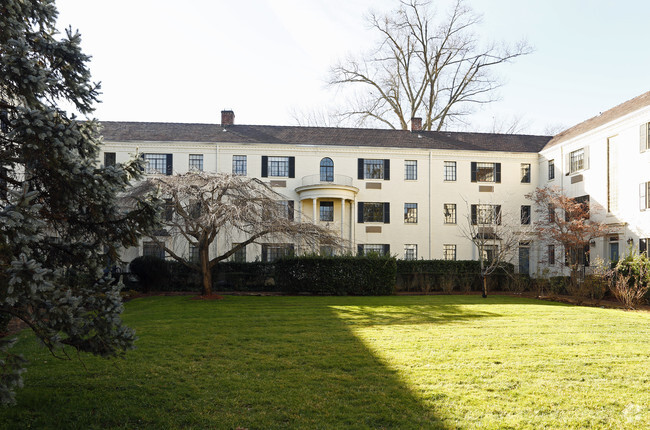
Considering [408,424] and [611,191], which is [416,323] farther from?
[611,191]

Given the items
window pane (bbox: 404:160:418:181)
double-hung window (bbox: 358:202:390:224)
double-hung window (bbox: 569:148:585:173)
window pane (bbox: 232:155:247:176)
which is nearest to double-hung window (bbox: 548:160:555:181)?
double-hung window (bbox: 569:148:585:173)

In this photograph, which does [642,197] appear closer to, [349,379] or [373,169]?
[373,169]

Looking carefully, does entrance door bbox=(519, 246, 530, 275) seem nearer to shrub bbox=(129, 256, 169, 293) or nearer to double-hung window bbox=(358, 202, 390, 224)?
double-hung window bbox=(358, 202, 390, 224)

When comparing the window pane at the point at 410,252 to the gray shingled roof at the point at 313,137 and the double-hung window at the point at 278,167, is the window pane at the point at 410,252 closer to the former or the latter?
the gray shingled roof at the point at 313,137

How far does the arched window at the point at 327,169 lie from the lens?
2730 centimetres

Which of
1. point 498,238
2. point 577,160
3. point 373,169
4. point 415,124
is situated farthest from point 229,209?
point 577,160

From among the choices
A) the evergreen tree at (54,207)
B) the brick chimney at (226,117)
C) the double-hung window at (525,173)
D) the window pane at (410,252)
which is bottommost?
the window pane at (410,252)

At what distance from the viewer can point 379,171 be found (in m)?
27.8

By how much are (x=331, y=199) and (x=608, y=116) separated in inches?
563

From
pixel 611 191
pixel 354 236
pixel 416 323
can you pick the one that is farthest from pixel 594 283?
pixel 354 236

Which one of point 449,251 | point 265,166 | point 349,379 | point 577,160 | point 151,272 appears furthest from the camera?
point 449,251

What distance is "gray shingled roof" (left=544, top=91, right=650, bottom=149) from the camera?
20.6 meters

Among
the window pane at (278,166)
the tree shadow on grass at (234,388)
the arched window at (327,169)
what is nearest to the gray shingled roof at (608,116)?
the arched window at (327,169)

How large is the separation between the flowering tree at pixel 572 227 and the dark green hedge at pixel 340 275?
745 cm
